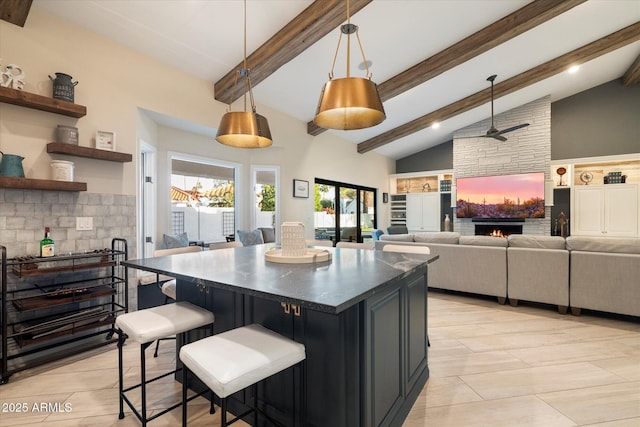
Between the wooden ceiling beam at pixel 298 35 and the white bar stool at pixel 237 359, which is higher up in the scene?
the wooden ceiling beam at pixel 298 35

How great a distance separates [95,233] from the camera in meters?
2.97

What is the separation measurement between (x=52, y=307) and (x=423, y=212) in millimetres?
8131

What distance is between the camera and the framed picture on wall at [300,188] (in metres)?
5.75

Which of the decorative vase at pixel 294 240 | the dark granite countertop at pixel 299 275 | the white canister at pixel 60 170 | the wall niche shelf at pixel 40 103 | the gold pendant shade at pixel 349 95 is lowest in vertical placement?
the dark granite countertop at pixel 299 275

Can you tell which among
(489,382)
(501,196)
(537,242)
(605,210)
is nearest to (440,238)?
(537,242)

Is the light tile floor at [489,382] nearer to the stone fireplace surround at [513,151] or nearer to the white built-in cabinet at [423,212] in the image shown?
the stone fireplace surround at [513,151]

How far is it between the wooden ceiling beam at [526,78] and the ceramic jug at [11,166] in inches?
252

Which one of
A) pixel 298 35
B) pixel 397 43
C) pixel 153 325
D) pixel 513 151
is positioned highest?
pixel 397 43

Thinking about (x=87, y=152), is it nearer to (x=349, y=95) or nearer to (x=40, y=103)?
(x=40, y=103)

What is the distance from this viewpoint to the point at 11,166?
7.82 ft

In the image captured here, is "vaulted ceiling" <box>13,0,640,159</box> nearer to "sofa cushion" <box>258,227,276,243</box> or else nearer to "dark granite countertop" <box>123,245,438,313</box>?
"sofa cushion" <box>258,227,276,243</box>

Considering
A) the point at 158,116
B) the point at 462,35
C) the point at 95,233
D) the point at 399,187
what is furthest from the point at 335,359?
the point at 399,187

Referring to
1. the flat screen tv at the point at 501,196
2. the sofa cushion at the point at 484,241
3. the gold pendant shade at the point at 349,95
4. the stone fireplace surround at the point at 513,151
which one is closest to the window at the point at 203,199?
the gold pendant shade at the point at 349,95

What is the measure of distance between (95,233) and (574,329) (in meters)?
5.01
